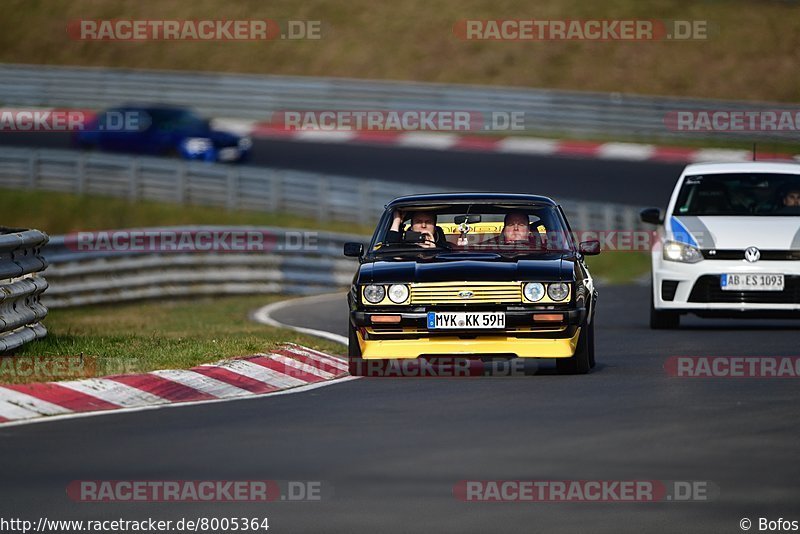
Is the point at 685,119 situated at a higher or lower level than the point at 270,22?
lower

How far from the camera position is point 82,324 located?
20.5 metres

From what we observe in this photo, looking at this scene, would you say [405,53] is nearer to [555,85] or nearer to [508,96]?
[555,85]

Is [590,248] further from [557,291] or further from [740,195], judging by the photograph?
[740,195]

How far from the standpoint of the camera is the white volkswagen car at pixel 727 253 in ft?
54.9

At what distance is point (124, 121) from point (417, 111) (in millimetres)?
7539

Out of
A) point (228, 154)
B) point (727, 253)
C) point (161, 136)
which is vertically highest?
point (161, 136)

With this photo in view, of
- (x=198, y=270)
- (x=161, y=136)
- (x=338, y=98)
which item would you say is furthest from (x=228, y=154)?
(x=198, y=270)

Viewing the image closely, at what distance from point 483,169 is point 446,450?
2877cm

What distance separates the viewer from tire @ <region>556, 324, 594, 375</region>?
12.6 m

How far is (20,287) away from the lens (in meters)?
13.1

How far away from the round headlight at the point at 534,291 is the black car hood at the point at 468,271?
50 mm

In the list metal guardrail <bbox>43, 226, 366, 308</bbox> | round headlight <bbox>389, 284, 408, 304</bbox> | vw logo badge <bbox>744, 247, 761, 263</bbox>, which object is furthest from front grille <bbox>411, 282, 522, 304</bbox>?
metal guardrail <bbox>43, 226, 366, 308</bbox>

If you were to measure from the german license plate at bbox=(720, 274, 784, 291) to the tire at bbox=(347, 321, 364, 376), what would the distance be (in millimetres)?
5030

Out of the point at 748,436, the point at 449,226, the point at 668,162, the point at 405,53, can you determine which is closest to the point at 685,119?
the point at 668,162
